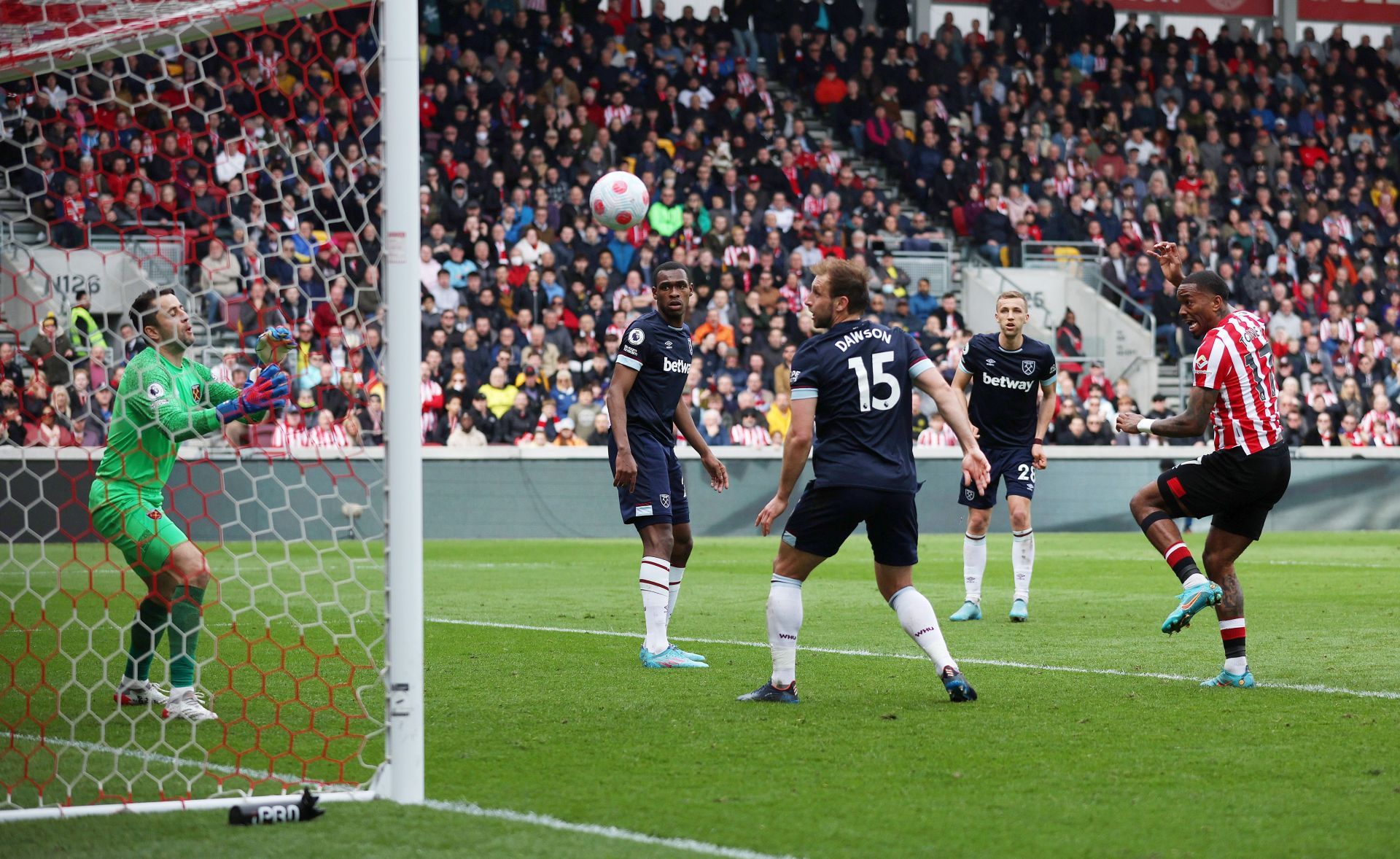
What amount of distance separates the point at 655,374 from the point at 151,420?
9.61 feet

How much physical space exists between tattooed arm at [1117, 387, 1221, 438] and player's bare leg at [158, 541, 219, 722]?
4.33m

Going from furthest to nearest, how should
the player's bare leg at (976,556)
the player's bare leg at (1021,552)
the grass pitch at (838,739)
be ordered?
the player's bare leg at (976,556) < the player's bare leg at (1021,552) < the grass pitch at (838,739)

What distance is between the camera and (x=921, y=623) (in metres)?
7.11

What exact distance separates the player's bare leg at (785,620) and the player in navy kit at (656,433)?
1405 millimetres

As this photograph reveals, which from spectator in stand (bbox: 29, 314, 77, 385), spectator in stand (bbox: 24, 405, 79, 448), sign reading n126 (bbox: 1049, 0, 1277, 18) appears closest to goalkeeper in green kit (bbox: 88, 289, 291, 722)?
spectator in stand (bbox: 29, 314, 77, 385)

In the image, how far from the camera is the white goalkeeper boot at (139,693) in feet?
23.2

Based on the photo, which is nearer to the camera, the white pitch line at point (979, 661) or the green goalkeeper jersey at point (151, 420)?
the green goalkeeper jersey at point (151, 420)

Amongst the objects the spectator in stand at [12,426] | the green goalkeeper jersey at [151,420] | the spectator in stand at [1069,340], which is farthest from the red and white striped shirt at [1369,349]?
the green goalkeeper jersey at [151,420]

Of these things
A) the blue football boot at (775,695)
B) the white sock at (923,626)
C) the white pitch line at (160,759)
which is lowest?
the blue football boot at (775,695)

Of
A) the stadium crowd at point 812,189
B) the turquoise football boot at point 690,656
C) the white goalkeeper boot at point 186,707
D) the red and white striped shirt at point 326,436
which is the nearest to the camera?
the white goalkeeper boot at point 186,707

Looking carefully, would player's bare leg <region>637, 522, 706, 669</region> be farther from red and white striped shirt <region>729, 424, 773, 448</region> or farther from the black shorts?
red and white striped shirt <region>729, 424, 773, 448</region>

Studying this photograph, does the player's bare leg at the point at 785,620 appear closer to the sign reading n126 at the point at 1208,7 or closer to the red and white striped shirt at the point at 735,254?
the red and white striped shirt at the point at 735,254

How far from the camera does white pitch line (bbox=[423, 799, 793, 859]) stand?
4352 millimetres

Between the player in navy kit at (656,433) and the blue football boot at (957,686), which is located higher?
the player in navy kit at (656,433)
